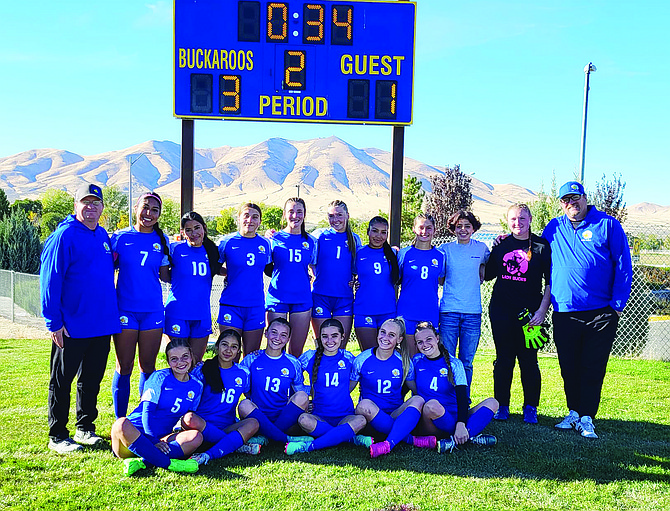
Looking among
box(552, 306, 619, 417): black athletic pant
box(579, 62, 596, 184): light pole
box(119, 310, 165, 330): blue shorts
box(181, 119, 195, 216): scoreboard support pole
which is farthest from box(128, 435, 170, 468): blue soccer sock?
box(579, 62, 596, 184): light pole

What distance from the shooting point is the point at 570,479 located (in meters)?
4.07

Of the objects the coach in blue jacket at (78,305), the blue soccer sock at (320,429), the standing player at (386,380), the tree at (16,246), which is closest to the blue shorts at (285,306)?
the standing player at (386,380)

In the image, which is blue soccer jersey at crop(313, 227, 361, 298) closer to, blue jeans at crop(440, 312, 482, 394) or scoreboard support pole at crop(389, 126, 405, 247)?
blue jeans at crop(440, 312, 482, 394)

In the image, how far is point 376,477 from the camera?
3977 mm

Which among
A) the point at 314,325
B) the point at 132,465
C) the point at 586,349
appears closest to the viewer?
the point at 132,465

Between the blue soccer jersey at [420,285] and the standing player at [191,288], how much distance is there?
5.77 feet

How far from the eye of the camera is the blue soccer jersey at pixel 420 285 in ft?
17.4

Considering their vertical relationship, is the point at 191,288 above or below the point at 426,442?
above

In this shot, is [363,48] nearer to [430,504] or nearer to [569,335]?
[569,335]

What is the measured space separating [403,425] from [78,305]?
8.77 ft

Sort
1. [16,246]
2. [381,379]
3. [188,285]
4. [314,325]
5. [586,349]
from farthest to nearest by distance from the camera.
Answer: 1. [16,246]
2. [314,325]
3. [586,349]
4. [188,285]
5. [381,379]

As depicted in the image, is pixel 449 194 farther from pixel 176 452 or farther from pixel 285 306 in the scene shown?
pixel 176 452

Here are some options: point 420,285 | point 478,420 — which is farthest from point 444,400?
point 420,285

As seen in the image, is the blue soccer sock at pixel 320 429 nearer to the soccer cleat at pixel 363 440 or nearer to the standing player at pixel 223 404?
the soccer cleat at pixel 363 440
